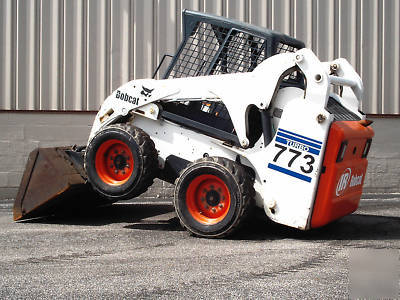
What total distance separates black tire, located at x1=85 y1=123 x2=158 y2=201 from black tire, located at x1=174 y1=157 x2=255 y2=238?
461 millimetres

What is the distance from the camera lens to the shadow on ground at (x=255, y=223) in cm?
679

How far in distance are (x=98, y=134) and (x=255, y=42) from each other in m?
2.06

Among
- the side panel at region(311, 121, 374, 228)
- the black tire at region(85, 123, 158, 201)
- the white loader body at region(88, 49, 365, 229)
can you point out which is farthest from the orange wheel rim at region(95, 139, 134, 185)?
the side panel at region(311, 121, 374, 228)

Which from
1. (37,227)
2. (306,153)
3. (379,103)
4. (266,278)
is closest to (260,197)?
(306,153)

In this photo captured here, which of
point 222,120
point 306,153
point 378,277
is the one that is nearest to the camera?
point 378,277

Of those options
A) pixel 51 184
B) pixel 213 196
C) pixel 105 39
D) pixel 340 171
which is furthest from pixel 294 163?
pixel 105 39

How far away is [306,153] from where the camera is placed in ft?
20.3

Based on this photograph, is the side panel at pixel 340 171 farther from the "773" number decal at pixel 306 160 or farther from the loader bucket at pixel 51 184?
the loader bucket at pixel 51 184

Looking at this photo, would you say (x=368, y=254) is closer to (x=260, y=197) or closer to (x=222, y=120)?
(x=260, y=197)

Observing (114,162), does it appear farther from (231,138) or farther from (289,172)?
(289,172)

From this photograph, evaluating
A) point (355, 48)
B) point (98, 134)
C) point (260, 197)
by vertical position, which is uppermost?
point (355, 48)

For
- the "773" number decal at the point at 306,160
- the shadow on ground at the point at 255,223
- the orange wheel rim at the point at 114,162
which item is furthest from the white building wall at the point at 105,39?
the "773" number decal at the point at 306,160

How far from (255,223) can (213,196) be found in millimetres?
1078

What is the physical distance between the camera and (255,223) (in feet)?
24.7
